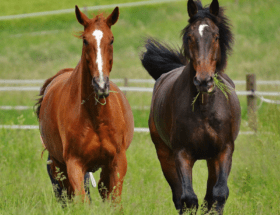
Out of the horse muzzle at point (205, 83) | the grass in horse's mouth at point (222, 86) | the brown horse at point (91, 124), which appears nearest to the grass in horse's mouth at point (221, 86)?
the grass in horse's mouth at point (222, 86)

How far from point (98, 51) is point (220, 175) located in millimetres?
1762

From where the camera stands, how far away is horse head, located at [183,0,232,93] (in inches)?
170

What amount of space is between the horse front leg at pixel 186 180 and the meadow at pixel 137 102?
1.11 feet

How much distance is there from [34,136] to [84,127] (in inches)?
191

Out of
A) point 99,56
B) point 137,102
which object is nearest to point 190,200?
point 99,56

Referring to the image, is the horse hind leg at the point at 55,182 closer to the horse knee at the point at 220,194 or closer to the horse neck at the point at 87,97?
the horse neck at the point at 87,97

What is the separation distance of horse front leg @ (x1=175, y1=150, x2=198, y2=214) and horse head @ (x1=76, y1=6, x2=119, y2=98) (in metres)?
1.24

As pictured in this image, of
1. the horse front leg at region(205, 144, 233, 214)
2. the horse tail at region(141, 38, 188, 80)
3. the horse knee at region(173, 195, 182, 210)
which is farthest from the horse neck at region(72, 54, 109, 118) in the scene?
the horse tail at region(141, 38, 188, 80)

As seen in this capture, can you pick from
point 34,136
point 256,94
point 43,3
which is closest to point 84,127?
point 34,136

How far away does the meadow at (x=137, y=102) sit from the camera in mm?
5418

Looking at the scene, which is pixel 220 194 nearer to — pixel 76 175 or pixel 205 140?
pixel 205 140

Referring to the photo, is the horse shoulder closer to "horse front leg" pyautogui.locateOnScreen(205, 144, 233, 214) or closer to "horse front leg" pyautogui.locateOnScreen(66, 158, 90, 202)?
"horse front leg" pyautogui.locateOnScreen(66, 158, 90, 202)

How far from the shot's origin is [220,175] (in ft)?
15.8

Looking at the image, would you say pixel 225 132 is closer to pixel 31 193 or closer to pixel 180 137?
pixel 180 137
